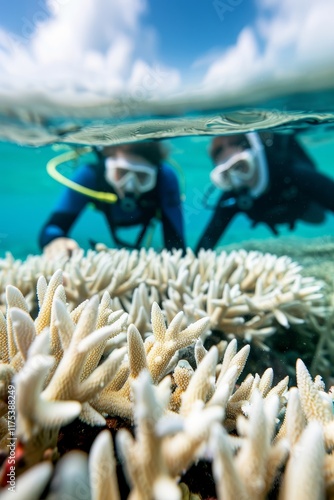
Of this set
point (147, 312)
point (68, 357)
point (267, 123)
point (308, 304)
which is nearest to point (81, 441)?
point (68, 357)

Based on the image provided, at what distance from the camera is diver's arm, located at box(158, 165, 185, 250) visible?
788cm

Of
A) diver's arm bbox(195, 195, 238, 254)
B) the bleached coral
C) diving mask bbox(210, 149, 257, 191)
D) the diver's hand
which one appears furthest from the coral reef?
diver's arm bbox(195, 195, 238, 254)

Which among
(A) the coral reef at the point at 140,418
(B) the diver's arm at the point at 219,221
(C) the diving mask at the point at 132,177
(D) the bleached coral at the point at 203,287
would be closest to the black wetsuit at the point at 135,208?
(C) the diving mask at the point at 132,177

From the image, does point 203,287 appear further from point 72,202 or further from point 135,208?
point 72,202

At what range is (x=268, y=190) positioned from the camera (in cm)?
784

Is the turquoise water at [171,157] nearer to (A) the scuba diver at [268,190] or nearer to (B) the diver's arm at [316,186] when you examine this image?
(A) the scuba diver at [268,190]

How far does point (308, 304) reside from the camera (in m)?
3.63

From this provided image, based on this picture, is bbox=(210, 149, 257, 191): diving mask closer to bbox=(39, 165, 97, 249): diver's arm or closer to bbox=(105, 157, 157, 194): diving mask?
bbox=(105, 157, 157, 194): diving mask

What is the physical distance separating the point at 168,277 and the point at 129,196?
419 centimetres

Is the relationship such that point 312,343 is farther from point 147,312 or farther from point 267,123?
point 267,123

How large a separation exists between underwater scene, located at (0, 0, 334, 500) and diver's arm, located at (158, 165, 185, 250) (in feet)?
0.12

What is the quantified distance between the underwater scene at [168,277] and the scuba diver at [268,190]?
5 cm

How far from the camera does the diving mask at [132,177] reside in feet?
24.9

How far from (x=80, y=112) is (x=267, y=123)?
5.03 m
